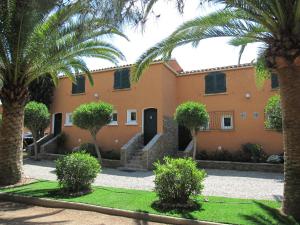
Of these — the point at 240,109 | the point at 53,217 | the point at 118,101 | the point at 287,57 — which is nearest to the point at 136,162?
the point at 118,101

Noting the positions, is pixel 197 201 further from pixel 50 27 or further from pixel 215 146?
pixel 215 146

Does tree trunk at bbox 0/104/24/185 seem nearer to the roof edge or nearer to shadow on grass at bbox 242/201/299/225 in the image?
shadow on grass at bbox 242/201/299/225

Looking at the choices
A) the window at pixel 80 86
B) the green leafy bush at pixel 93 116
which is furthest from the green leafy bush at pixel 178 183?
the window at pixel 80 86

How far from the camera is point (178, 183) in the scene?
27.3 feet

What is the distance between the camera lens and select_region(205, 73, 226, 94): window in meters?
20.7

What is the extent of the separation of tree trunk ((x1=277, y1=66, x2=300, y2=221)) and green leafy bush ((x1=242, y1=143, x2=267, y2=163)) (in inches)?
416

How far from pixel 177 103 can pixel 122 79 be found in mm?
4105

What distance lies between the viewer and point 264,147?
19.0 meters

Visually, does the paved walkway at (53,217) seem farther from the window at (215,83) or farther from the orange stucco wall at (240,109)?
the window at (215,83)

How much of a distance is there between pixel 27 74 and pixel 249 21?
8.32m

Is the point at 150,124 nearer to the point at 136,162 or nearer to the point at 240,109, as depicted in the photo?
the point at 136,162

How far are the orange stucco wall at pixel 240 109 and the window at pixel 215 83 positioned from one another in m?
0.25

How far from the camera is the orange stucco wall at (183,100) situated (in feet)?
64.0

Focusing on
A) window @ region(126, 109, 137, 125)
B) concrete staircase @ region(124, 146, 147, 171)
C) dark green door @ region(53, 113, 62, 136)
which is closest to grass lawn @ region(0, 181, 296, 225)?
concrete staircase @ region(124, 146, 147, 171)
